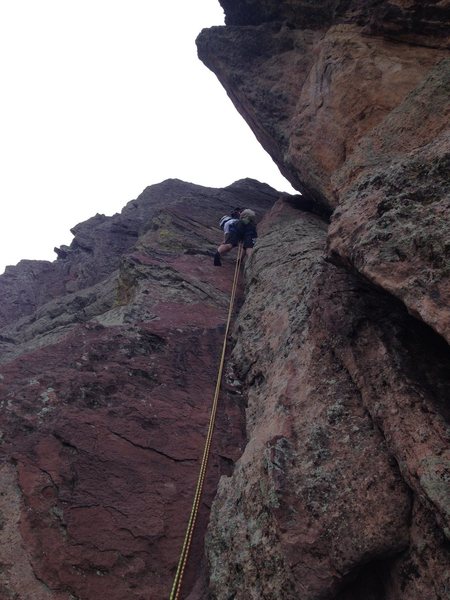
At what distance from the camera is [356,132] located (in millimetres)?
10336

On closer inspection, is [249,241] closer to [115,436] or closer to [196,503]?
[115,436]

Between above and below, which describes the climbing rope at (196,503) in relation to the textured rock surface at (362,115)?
below

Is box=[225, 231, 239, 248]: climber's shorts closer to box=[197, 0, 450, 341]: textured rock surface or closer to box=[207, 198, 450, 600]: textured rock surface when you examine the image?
box=[197, 0, 450, 341]: textured rock surface

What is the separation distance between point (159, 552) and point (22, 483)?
1.88 meters

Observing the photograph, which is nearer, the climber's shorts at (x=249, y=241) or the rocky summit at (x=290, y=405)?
the rocky summit at (x=290, y=405)

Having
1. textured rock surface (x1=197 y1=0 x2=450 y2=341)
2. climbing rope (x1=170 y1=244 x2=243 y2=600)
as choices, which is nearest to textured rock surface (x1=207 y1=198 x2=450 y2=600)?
climbing rope (x1=170 y1=244 x2=243 y2=600)

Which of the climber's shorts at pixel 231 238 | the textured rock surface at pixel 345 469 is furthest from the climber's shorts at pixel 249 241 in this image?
the textured rock surface at pixel 345 469

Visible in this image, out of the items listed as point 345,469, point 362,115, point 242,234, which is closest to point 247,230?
point 242,234

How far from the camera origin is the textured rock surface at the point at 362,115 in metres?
4.96

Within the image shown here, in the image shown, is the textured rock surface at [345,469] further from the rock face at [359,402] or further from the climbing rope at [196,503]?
the climbing rope at [196,503]

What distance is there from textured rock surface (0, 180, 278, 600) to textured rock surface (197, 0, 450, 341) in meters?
3.51

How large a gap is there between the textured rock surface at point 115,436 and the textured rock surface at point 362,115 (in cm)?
351

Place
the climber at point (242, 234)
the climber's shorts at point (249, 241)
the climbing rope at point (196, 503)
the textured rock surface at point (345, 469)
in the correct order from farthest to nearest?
the climber at point (242, 234), the climber's shorts at point (249, 241), the climbing rope at point (196, 503), the textured rock surface at point (345, 469)

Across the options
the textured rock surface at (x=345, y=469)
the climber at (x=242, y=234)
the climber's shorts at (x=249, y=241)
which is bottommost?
the textured rock surface at (x=345, y=469)
